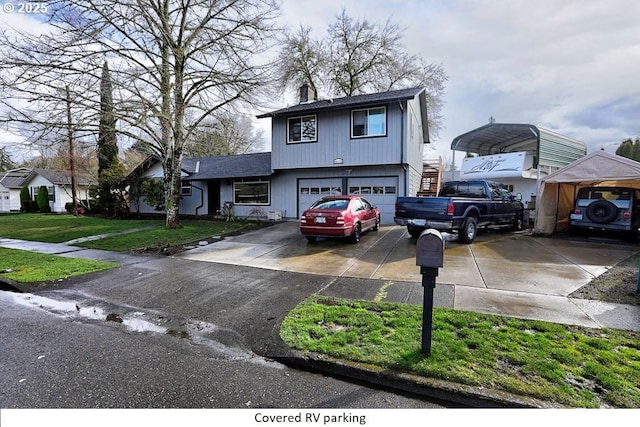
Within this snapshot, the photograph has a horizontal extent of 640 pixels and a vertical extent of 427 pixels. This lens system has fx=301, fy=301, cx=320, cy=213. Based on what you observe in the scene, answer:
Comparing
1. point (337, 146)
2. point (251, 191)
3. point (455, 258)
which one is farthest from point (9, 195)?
point (455, 258)

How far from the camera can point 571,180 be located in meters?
10.0

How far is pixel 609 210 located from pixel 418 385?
12.0 m

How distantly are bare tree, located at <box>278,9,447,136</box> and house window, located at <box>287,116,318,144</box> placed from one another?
1125 cm

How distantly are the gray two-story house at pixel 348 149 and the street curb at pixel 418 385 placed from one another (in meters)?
11.6

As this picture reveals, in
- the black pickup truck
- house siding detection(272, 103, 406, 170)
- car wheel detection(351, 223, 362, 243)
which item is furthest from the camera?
house siding detection(272, 103, 406, 170)

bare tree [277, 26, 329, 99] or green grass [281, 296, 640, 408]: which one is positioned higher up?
bare tree [277, 26, 329, 99]

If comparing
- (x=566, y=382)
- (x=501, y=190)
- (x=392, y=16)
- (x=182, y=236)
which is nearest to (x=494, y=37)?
(x=501, y=190)

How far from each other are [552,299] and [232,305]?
5130 mm

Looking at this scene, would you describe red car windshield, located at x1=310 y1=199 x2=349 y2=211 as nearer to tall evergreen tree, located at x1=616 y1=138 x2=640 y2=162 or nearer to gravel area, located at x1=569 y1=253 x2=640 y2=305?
gravel area, located at x1=569 y1=253 x2=640 y2=305

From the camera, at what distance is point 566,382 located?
2.63 metres

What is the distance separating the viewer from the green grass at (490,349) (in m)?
2.58

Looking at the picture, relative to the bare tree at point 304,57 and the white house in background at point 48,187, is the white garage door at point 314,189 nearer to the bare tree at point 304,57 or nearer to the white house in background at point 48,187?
the bare tree at point 304,57

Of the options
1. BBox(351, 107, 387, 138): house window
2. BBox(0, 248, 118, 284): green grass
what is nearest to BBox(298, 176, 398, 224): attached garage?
BBox(351, 107, 387, 138): house window

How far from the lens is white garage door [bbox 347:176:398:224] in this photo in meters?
14.3
